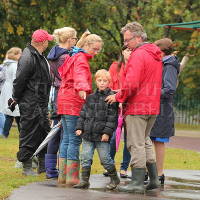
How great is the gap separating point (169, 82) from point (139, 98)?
1.15 m

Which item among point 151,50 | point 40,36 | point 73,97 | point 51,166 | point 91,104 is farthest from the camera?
point 40,36

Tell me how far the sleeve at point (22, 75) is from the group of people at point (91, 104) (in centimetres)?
1

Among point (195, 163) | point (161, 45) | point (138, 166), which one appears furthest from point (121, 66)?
point (195, 163)

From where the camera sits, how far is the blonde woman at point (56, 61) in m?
10.1

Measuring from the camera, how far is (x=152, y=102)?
29.0 ft

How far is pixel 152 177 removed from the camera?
9.15 m

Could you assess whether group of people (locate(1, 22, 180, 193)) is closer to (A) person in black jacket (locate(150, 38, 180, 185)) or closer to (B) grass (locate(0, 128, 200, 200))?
(A) person in black jacket (locate(150, 38, 180, 185))

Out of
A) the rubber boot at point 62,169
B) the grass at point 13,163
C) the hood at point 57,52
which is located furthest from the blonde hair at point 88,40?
the grass at point 13,163

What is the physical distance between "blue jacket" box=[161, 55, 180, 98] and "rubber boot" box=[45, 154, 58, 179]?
177 cm

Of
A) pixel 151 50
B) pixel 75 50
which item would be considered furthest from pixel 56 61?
pixel 151 50

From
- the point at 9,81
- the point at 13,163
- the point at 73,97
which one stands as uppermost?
the point at 73,97

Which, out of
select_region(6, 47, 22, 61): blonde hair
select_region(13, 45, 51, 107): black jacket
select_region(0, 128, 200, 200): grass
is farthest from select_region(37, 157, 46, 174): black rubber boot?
select_region(6, 47, 22, 61): blonde hair

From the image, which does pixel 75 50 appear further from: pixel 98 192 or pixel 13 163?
pixel 13 163

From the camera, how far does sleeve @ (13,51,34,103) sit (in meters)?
10.5
